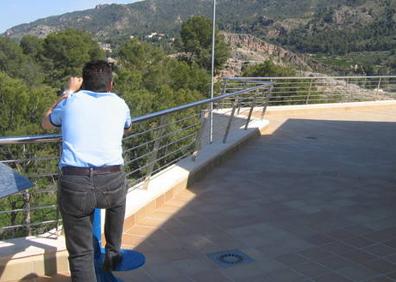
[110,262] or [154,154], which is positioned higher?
[154,154]

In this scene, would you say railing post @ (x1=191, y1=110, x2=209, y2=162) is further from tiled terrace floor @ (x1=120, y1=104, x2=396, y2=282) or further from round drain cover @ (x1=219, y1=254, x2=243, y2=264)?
round drain cover @ (x1=219, y1=254, x2=243, y2=264)

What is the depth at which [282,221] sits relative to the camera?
4.78 meters

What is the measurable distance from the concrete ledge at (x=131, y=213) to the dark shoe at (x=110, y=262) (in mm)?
829

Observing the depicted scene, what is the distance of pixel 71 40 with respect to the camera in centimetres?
4769

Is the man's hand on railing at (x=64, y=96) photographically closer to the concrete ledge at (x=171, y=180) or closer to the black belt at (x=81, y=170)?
the black belt at (x=81, y=170)

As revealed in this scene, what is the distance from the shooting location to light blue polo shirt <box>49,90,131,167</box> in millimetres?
2492

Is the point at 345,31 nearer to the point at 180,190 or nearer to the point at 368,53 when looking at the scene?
the point at 368,53

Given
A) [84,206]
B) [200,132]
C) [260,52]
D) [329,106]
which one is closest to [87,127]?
[84,206]

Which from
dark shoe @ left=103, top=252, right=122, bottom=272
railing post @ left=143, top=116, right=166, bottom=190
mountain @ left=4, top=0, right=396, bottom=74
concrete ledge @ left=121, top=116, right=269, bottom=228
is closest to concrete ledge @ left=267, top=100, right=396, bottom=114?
concrete ledge @ left=121, top=116, right=269, bottom=228

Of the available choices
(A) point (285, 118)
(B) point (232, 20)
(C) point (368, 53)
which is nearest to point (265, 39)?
(B) point (232, 20)

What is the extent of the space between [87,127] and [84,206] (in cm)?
39

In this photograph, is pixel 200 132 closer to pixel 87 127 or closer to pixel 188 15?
pixel 87 127

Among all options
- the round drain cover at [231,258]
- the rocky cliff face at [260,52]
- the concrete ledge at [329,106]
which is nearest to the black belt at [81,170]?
the round drain cover at [231,258]

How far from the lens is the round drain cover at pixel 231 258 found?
3.86 metres
